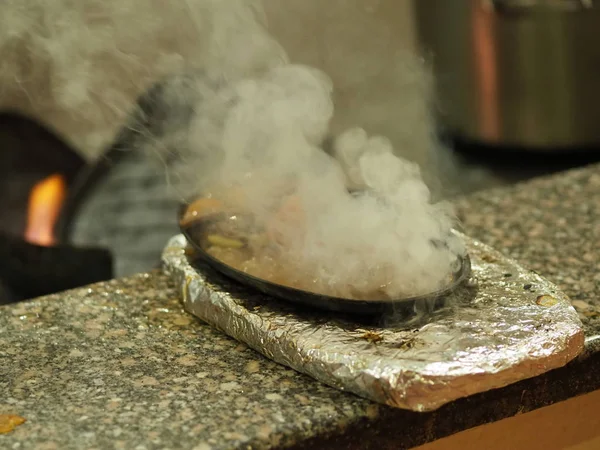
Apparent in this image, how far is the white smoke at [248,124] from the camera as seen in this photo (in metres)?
1.19

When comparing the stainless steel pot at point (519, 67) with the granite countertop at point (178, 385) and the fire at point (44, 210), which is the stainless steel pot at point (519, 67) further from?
the granite countertop at point (178, 385)

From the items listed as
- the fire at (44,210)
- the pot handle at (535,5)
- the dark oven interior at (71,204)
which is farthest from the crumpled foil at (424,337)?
the pot handle at (535,5)

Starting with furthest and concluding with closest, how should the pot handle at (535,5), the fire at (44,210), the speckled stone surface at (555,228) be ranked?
the pot handle at (535,5)
the fire at (44,210)
the speckled stone surface at (555,228)

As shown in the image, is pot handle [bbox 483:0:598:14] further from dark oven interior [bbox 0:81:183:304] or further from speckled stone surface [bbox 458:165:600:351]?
dark oven interior [bbox 0:81:183:304]

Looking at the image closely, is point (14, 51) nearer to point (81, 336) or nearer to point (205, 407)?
point (81, 336)

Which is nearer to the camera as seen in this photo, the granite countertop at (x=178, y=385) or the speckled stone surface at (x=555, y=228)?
the granite countertop at (x=178, y=385)

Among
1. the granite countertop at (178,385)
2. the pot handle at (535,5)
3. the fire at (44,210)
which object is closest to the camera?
the granite countertop at (178,385)

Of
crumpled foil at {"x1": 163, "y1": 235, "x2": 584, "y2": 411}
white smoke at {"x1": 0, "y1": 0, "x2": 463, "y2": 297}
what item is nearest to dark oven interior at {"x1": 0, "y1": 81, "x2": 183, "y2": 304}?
white smoke at {"x1": 0, "y1": 0, "x2": 463, "y2": 297}

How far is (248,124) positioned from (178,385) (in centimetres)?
52

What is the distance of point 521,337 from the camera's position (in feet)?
3.44

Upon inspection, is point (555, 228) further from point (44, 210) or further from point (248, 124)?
A: point (44, 210)

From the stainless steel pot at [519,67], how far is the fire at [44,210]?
73.6 inches

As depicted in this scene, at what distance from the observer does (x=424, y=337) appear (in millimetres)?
1061

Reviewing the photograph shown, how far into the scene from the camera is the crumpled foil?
97 centimetres
